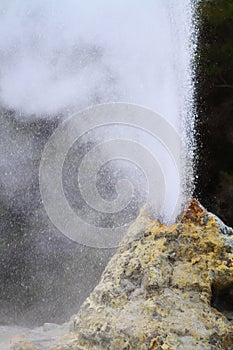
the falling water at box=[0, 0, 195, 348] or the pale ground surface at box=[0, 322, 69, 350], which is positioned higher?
the falling water at box=[0, 0, 195, 348]

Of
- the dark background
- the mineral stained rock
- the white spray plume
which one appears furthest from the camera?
the dark background

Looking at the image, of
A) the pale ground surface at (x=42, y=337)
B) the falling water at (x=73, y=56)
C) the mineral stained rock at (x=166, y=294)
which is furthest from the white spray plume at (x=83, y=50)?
the mineral stained rock at (x=166, y=294)

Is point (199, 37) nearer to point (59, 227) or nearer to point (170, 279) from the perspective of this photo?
point (59, 227)

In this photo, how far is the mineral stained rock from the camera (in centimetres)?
258

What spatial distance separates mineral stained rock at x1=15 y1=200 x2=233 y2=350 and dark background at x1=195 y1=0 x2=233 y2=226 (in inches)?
147

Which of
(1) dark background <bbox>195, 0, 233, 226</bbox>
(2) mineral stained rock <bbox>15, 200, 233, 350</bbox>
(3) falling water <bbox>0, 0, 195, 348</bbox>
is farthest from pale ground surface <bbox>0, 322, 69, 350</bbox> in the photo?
(1) dark background <bbox>195, 0, 233, 226</bbox>

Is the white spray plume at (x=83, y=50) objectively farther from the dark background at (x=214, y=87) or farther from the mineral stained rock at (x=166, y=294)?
the mineral stained rock at (x=166, y=294)

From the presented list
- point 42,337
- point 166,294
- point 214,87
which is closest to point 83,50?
point 214,87

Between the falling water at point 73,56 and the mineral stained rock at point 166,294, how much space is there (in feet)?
10.5

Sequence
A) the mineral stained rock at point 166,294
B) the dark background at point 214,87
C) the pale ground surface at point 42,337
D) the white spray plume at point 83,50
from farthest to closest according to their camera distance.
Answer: the dark background at point 214,87
the white spray plume at point 83,50
the pale ground surface at point 42,337
the mineral stained rock at point 166,294

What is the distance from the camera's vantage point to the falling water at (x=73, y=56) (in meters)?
6.14

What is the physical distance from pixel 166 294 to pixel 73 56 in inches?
175

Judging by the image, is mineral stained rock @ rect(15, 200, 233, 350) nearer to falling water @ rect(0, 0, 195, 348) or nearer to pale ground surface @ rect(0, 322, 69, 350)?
pale ground surface @ rect(0, 322, 69, 350)

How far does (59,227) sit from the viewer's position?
6211 mm
